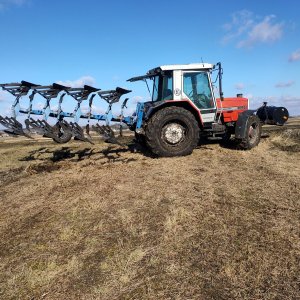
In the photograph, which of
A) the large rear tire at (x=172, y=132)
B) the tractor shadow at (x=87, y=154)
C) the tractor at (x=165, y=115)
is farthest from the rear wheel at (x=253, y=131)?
the tractor shadow at (x=87, y=154)

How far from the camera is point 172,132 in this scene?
10047mm

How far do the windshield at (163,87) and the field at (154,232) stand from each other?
7.50 feet

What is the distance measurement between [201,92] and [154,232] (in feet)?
20.7

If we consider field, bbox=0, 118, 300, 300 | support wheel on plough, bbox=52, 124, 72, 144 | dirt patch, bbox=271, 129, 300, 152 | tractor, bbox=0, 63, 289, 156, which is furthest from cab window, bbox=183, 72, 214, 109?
support wheel on plough, bbox=52, 124, 72, 144

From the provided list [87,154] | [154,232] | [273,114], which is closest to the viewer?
[154,232]

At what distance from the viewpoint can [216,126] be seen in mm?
10883

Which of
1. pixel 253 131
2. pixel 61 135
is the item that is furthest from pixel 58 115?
pixel 253 131

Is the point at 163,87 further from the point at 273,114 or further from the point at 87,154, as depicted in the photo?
the point at 273,114

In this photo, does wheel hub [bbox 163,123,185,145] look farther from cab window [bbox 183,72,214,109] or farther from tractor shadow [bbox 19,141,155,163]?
cab window [bbox 183,72,214,109]

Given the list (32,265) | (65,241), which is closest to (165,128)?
(65,241)

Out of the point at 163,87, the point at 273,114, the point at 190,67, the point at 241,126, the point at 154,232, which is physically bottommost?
the point at 154,232

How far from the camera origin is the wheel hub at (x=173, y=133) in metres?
10.0

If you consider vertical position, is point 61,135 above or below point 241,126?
below

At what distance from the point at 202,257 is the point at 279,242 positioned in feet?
3.36
